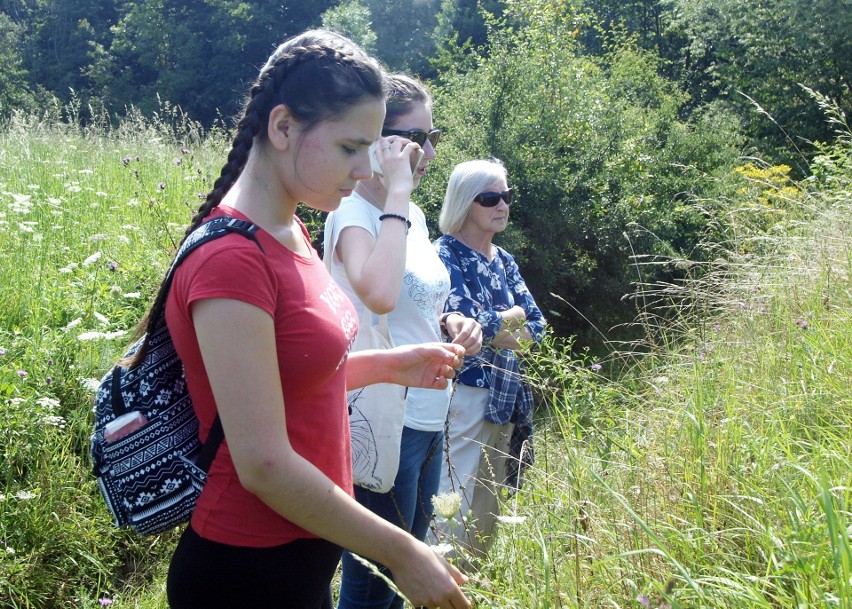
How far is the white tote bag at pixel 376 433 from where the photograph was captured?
224 centimetres

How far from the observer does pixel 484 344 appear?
3412 mm

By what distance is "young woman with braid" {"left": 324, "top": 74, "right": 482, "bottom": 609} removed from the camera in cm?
226

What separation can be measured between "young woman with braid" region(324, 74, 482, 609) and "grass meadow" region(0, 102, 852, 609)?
312 mm

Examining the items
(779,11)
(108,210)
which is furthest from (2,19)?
(108,210)

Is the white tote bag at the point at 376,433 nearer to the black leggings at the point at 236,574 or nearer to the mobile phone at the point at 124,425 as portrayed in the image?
the black leggings at the point at 236,574

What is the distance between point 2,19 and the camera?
37562 millimetres

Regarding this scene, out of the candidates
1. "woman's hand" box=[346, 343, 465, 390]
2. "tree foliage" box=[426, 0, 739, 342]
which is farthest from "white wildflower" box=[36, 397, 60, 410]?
"tree foliage" box=[426, 0, 739, 342]

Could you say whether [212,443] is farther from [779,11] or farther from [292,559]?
[779,11]

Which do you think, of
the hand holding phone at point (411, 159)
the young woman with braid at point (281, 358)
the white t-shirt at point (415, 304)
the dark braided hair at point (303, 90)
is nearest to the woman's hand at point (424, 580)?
the young woman with braid at point (281, 358)

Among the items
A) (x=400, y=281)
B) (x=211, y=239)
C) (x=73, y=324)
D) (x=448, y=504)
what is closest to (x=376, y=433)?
(x=400, y=281)

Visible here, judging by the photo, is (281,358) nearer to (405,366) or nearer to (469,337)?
(405,366)

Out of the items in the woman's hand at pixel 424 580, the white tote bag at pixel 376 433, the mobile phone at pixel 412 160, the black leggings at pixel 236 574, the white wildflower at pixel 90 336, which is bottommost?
the white wildflower at pixel 90 336

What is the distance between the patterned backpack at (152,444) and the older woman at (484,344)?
1972mm

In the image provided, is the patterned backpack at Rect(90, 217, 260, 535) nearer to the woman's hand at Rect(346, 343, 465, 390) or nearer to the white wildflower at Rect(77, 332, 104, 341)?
the woman's hand at Rect(346, 343, 465, 390)
